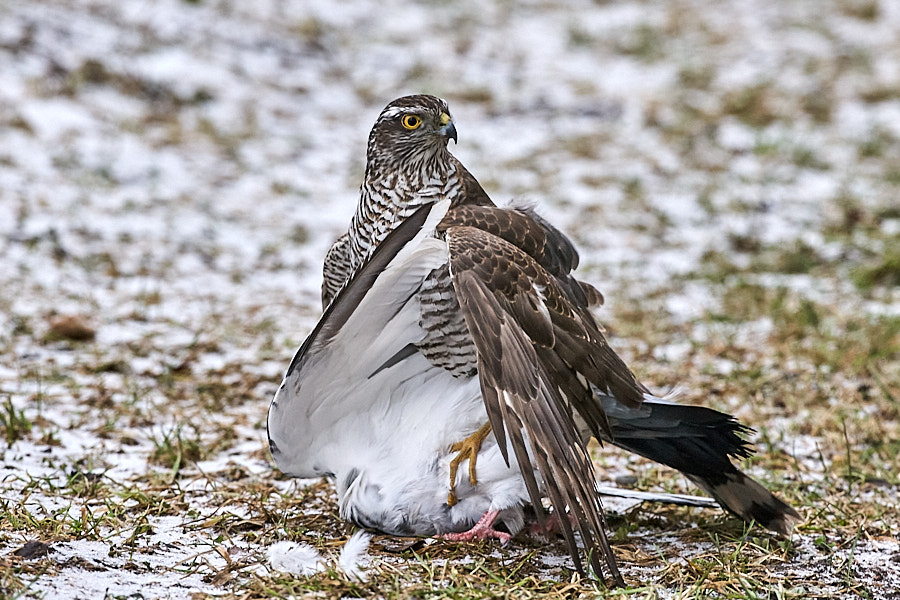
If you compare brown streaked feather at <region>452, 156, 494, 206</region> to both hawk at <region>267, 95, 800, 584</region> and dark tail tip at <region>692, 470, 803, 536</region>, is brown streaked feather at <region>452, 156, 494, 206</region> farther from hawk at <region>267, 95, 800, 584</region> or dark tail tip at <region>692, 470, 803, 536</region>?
dark tail tip at <region>692, 470, 803, 536</region>

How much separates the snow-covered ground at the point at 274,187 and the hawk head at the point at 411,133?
1294 millimetres

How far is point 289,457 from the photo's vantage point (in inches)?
127

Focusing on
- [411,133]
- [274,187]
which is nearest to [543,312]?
[411,133]

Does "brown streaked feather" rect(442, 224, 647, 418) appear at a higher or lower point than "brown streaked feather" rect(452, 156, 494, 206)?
lower

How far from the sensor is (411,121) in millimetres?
3707

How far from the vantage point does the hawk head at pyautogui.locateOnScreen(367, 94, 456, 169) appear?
361 cm

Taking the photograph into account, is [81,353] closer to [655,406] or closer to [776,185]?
[655,406]

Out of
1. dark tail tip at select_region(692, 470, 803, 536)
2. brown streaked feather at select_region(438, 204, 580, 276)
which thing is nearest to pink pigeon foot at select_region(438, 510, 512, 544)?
dark tail tip at select_region(692, 470, 803, 536)

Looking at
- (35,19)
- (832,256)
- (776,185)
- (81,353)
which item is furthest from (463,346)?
(35,19)

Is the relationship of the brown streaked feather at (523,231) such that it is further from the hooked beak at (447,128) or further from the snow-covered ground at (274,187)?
the snow-covered ground at (274,187)

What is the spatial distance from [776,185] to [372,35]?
4.64 metres

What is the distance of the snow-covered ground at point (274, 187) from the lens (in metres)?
3.50

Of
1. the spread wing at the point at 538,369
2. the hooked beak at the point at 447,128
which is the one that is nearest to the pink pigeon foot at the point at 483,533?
the spread wing at the point at 538,369

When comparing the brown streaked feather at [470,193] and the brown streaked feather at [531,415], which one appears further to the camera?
the brown streaked feather at [470,193]
